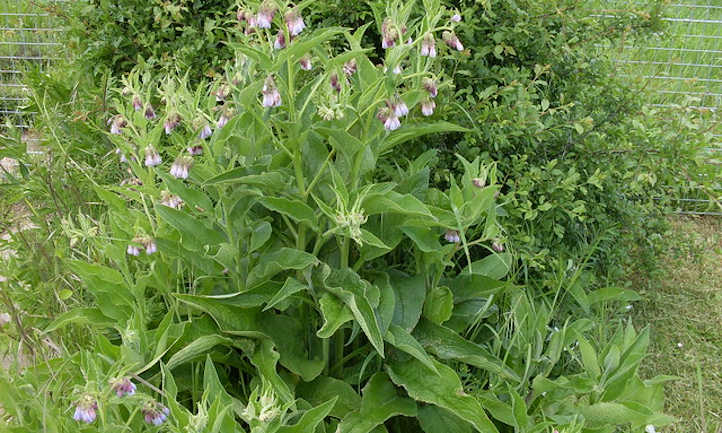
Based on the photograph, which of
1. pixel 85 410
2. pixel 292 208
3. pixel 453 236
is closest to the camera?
pixel 85 410

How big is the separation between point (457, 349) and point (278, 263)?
0.59 m

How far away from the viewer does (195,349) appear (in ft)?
6.51

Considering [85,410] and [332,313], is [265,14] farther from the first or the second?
[85,410]

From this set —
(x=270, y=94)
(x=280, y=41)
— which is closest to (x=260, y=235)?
(x=270, y=94)

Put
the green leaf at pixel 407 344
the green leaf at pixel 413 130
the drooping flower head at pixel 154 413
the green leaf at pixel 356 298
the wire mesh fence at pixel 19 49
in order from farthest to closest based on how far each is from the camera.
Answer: the wire mesh fence at pixel 19 49 < the green leaf at pixel 413 130 < the green leaf at pixel 407 344 < the green leaf at pixel 356 298 < the drooping flower head at pixel 154 413

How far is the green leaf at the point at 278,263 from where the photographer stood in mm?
2002

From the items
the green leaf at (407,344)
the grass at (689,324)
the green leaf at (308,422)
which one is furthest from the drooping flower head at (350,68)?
the grass at (689,324)

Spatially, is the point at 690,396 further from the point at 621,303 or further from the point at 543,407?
the point at 543,407

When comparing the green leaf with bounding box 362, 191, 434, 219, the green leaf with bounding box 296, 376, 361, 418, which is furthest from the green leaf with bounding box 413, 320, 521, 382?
the green leaf with bounding box 362, 191, 434, 219

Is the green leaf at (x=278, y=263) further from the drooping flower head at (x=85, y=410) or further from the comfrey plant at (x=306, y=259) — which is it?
the drooping flower head at (x=85, y=410)

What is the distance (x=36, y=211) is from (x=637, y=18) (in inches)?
107

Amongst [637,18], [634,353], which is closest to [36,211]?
[634,353]

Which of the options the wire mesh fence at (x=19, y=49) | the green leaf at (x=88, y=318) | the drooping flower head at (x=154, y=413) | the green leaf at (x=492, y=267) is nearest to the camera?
the drooping flower head at (x=154, y=413)

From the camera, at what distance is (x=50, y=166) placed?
329 cm
